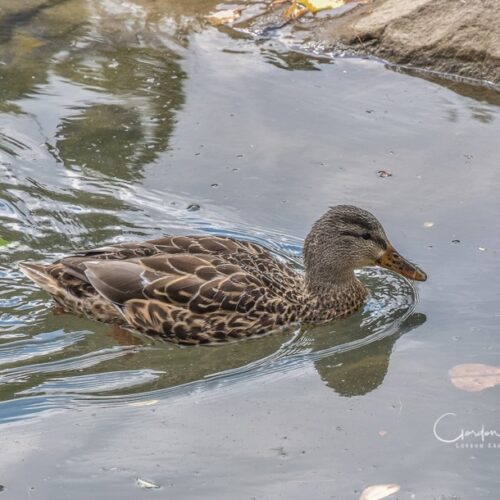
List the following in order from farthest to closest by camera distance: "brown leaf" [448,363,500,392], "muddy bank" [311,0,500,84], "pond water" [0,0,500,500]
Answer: "muddy bank" [311,0,500,84]
"brown leaf" [448,363,500,392]
"pond water" [0,0,500,500]

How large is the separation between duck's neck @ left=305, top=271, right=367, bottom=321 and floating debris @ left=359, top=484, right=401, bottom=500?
7.61 ft

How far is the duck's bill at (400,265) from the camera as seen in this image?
7973 millimetres

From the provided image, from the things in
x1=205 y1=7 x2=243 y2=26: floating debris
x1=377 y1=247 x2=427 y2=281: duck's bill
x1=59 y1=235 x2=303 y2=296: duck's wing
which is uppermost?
x1=205 y1=7 x2=243 y2=26: floating debris

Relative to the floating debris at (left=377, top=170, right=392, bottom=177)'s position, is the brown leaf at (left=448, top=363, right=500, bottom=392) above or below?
below

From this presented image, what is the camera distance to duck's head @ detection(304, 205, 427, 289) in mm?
8141

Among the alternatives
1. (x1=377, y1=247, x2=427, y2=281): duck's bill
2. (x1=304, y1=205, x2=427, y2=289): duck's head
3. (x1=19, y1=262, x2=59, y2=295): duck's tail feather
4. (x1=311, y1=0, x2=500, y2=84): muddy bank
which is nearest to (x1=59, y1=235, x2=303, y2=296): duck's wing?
(x1=19, y1=262, x2=59, y2=295): duck's tail feather

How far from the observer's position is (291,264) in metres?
8.80

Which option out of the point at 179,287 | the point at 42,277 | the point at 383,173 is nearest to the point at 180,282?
the point at 179,287

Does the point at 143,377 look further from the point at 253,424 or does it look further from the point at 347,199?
the point at 347,199

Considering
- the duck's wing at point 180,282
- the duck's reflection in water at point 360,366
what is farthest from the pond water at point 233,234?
the duck's wing at point 180,282

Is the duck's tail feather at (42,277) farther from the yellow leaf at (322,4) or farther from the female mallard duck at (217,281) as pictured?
the yellow leaf at (322,4)

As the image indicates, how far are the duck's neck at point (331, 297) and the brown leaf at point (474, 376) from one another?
1305 mm

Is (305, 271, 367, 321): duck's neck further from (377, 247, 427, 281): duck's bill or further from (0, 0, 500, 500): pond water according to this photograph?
(377, 247, 427, 281): duck's bill

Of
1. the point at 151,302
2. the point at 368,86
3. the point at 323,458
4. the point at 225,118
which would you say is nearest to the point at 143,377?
the point at 151,302
